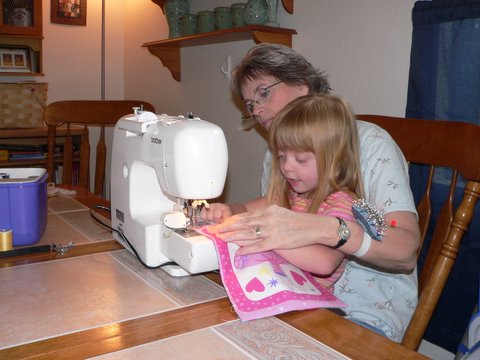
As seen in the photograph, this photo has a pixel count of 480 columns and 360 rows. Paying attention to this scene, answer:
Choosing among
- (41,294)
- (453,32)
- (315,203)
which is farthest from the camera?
(453,32)

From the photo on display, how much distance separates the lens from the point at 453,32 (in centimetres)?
180

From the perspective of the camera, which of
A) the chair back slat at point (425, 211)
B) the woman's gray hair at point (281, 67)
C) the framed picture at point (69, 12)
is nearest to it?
the chair back slat at point (425, 211)

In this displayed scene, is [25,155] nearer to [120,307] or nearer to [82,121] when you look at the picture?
[82,121]

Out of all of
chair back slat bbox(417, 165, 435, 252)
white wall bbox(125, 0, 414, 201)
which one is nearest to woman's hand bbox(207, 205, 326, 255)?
chair back slat bbox(417, 165, 435, 252)

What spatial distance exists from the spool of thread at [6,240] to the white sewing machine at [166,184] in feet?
0.82

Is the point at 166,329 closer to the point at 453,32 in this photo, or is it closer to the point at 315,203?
the point at 315,203

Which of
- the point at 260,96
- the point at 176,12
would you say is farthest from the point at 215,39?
the point at 260,96

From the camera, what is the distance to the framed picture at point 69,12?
153 inches

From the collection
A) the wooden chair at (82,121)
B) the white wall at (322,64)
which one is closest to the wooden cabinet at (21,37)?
the white wall at (322,64)

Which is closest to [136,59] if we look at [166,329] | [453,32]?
[453,32]

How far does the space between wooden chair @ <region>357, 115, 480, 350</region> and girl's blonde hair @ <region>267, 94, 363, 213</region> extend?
0.22 meters

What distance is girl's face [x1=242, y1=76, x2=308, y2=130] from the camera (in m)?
1.60

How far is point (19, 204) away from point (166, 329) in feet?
2.02

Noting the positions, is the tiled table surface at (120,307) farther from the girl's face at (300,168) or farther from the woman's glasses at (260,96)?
the woman's glasses at (260,96)
